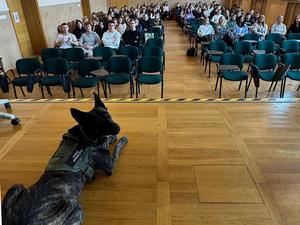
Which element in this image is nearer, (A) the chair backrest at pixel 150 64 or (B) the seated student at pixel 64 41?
(A) the chair backrest at pixel 150 64

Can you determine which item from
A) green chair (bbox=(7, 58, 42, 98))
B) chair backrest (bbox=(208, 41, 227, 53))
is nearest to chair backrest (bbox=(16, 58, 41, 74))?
green chair (bbox=(7, 58, 42, 98))

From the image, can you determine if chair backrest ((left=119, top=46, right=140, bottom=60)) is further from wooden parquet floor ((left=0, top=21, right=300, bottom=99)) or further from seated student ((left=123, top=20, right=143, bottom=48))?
seated student ((left=123, top=20, right=143, bottom=48))

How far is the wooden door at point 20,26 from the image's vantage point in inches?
264

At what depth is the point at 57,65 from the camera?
4594 millimetres

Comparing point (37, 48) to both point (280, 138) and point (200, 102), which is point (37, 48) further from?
point (280, 138)

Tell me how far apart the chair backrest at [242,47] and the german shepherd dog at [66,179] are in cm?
504

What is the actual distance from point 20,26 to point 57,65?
3836 millimetres

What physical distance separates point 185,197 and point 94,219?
0.72 meters

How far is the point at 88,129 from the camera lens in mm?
1675

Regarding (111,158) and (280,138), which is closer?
(111,158)

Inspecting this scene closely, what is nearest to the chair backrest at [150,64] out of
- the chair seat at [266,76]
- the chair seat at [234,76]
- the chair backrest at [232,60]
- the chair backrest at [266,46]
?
the chair seat at [234,76]

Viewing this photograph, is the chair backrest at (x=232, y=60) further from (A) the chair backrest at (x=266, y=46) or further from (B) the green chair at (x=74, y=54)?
(B) the green chair at (x=74, y=54)

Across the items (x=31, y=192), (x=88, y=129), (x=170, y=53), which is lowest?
(x=170, y=53)

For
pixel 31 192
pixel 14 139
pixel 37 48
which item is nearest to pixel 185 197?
pixel 31 192
